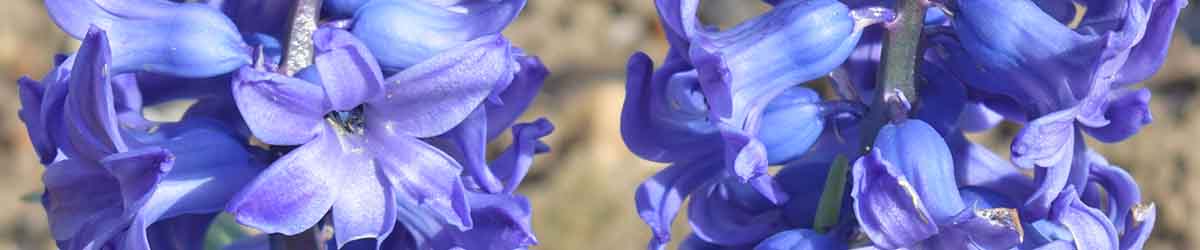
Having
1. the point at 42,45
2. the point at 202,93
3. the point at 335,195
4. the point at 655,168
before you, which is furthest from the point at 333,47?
the point at 42,45

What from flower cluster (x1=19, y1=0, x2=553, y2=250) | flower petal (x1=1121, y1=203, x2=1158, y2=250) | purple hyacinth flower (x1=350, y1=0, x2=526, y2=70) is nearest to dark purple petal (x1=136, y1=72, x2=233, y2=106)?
flower cluster (x1=19, y1=0, x2=553, y2=250)

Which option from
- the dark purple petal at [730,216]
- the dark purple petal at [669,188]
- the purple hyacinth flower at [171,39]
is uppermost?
the purple hyacinth flower at [171,39]

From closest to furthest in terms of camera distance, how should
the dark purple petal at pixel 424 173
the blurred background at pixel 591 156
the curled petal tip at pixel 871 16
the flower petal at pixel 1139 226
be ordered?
the dark purple petal at pixel 424 173 → the curled petal tip at pixel 871 16 → the flower petal at pixel 1139 226 → the blurred background at pixel 591 156

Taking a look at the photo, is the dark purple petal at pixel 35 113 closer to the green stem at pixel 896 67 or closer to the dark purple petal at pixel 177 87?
the dark purple petal at pixel 177 87

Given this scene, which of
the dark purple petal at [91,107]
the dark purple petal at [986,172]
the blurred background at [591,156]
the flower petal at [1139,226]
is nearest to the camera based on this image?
the dark purple petal at [91,107]

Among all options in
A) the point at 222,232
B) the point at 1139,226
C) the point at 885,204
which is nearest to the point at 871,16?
the point at 885,204

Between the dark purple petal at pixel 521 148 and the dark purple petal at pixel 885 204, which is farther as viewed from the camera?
the dark purple petal at pixel 521 148

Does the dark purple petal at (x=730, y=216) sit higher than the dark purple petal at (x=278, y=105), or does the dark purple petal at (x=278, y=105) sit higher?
the dark purple petal at (x=278, y=105)

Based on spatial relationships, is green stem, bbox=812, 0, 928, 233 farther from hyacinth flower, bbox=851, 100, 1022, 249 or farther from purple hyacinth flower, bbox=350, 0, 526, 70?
purple hyacinth flower, bbox=350, 0, 526, 70

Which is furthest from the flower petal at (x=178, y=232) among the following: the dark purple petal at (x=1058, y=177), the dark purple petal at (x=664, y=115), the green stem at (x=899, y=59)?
the dark purple petal at (x=1058, y=177)
